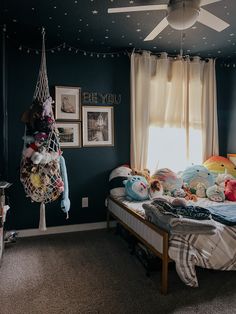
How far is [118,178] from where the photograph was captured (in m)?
3.44

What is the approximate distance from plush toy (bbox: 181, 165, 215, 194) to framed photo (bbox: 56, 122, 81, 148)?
1.55 meters

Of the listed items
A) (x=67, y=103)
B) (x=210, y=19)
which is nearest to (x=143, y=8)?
(x=210, y=19)

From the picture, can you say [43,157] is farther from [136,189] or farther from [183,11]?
[183,11]

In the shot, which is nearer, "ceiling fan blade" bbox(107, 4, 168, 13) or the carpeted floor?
the carpeted floor

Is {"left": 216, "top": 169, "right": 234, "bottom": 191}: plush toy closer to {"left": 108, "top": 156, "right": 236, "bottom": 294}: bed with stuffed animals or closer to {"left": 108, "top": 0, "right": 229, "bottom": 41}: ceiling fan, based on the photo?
{"left": 108, "top": 156, "right": 236, "bottom": 294}: bed with stuffed animals

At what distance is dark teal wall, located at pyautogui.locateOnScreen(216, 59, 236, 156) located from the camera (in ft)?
13.6

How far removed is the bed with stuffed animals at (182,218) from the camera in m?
2.09

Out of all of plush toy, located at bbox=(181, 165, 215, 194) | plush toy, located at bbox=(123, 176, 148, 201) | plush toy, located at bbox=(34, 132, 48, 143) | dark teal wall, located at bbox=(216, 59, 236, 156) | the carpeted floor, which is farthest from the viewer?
dark teal wall, located at bbox=(216, 59, 236, 156)

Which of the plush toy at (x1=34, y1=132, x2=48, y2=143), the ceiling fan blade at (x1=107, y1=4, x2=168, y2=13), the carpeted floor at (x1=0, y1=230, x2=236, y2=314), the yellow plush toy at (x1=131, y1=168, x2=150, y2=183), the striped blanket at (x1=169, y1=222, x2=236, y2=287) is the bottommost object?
the carpeted floor at (x1=0, y1=230, x2=236, y2=314)

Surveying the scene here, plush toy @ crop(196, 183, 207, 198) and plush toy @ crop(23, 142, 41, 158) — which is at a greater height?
plush toy @ crop(23, 142, 41, 158)

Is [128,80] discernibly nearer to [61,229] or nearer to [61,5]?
[61,5]

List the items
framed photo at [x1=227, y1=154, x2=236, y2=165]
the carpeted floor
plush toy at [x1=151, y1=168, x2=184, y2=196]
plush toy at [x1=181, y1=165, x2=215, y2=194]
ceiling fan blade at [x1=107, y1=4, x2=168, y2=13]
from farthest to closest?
framed photo at [x1=227, y1=154, x2=236, y2=165] → plush toy at [x1=181, y1=165, x2=215, y2=194] → plush toy at [x1=151, y1=168, x2=184, y2=196] → ceiling fan blade at [x1=107, y1=4, x2=168, y2=13] → the carpeted floor

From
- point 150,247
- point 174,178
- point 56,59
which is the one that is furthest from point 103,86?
point 150,247

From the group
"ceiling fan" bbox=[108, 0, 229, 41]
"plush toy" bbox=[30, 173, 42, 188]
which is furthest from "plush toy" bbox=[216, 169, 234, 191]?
"plush toy" bbox=[30, 173, 42, 188]
